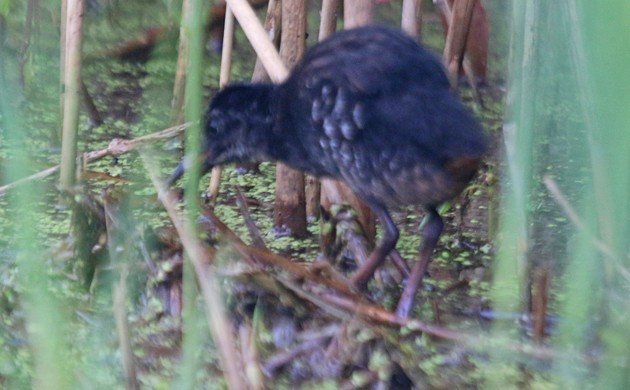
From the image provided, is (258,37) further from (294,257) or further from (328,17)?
(294,257)

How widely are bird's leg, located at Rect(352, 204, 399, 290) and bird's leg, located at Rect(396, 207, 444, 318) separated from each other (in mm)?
89

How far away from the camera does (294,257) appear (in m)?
2.99

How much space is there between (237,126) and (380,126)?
76cm

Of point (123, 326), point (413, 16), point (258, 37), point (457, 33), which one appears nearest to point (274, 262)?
point (258, 37)

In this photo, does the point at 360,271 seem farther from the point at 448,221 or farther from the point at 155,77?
the point at 155,77

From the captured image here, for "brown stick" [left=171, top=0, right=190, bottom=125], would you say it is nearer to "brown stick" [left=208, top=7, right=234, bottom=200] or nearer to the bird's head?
the bird's head

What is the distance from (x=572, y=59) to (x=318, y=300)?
1.46 meters

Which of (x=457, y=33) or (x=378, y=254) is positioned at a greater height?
(x=457, y=33)

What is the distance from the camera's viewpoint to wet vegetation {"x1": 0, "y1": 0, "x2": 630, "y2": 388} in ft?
3.11

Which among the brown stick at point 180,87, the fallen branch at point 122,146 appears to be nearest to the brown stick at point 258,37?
the brown stick at point 180,87

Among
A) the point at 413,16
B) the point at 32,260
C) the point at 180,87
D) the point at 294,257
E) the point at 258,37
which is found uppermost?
the point at 413,16

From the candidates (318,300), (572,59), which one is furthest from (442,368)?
(572,59)

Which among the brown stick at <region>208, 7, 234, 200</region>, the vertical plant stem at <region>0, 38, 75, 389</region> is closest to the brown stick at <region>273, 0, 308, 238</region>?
the brown stick at <region>208, 7, 234, 200</region>

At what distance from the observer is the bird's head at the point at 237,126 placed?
2762 millimetres
